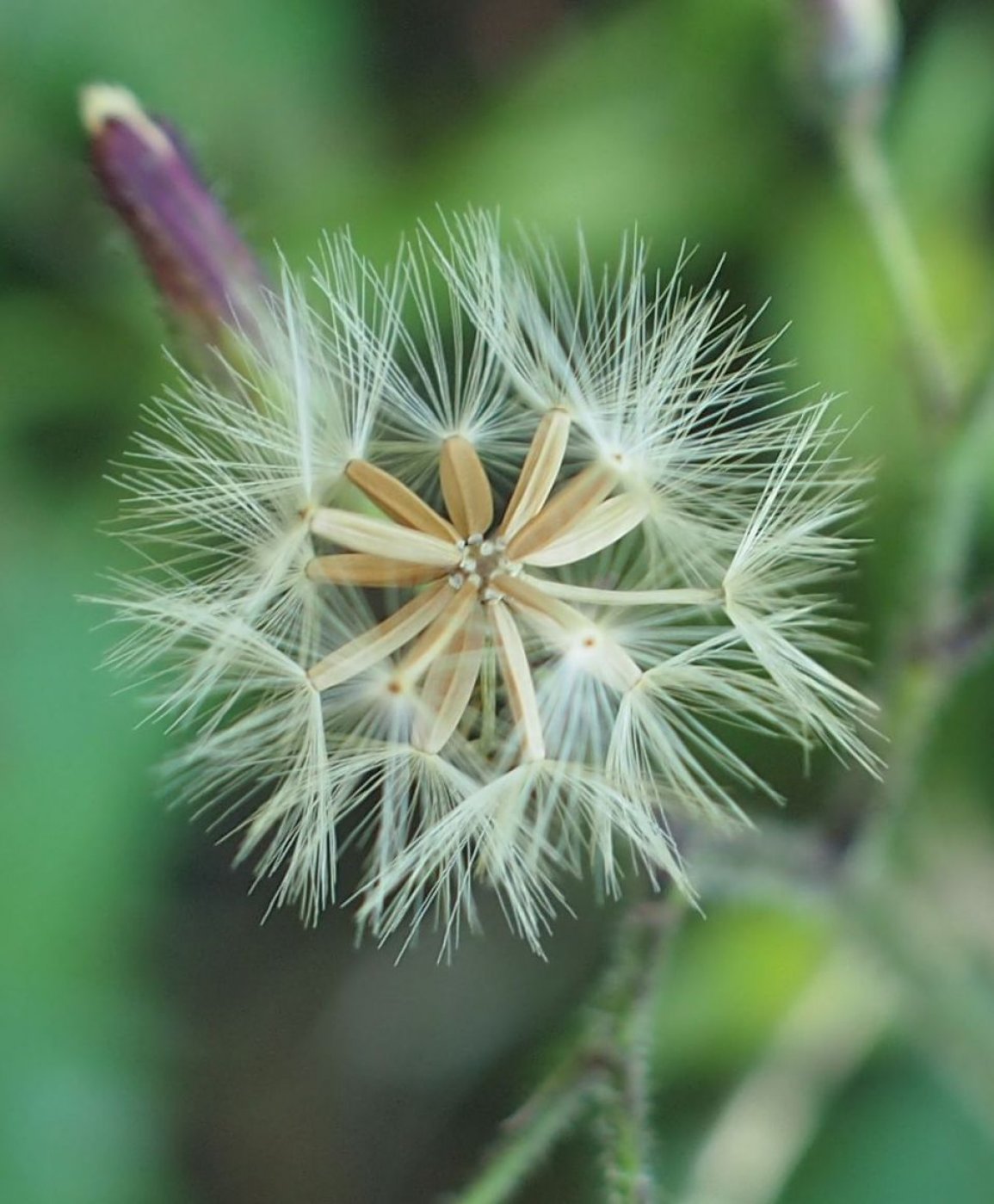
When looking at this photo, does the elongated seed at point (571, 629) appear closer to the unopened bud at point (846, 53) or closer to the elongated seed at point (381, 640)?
the elongated seed at point (381, 640)

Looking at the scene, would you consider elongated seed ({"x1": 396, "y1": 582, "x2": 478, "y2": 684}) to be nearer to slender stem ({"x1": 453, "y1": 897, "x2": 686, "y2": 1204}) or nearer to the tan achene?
the tan achene

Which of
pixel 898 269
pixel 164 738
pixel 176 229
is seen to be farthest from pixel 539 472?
pixel 164 738

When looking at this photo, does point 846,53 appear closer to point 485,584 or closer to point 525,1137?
point 485,584

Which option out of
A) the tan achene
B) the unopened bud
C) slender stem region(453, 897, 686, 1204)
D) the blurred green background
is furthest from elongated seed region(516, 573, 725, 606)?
the blurred green background

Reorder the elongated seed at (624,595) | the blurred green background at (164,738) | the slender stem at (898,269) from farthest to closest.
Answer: the blurred green background at (164,738), the slender stem at (898,269), the elongated seed at (624,595)

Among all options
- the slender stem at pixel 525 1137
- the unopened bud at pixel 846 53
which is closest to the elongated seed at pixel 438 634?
the slender stem at pixel 525 1137

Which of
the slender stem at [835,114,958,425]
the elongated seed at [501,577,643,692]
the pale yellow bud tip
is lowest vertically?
the elongated seed at [501,577,643,692]

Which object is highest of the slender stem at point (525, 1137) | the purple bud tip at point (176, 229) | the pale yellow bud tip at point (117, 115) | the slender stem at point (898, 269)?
the slender stem at point (898, 269)
